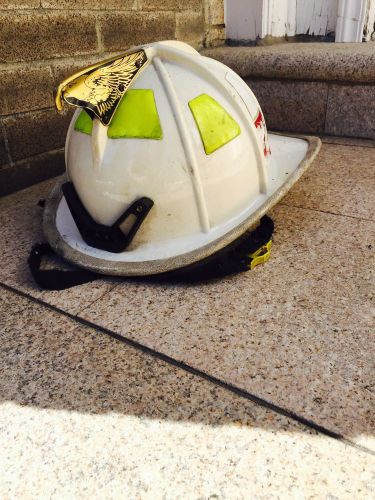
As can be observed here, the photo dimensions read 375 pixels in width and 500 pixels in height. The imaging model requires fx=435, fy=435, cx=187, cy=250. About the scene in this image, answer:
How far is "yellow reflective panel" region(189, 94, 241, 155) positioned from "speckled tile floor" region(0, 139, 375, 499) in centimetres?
54

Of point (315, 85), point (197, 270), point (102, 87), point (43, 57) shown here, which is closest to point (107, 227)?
point (197, 270)

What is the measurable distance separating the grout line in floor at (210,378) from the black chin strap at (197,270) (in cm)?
10

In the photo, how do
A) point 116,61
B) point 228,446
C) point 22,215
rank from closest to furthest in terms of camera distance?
point 228,446
point 116,61
point 22,215

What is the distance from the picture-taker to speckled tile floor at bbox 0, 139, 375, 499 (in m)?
1.06

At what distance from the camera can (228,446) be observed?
3.66ft

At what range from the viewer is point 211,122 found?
64.5 inches

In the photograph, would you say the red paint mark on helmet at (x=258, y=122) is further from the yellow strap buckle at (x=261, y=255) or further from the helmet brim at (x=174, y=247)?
the yellow strap buckle at (x=261, y=255)

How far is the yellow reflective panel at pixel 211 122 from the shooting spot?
162 centimetres

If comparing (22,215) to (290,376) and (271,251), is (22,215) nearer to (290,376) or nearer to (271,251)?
(271,251)

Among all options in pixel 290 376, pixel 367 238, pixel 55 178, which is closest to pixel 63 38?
pixel 55 178


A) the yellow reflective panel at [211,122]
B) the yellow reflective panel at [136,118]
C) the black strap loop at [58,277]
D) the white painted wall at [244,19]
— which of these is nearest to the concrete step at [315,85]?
the white painted wall at [244,19]

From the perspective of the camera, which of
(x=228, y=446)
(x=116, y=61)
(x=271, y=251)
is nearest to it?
(x=228, y=446)

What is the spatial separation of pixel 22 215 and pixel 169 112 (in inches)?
46.6

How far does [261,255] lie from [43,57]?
6.03 feet
